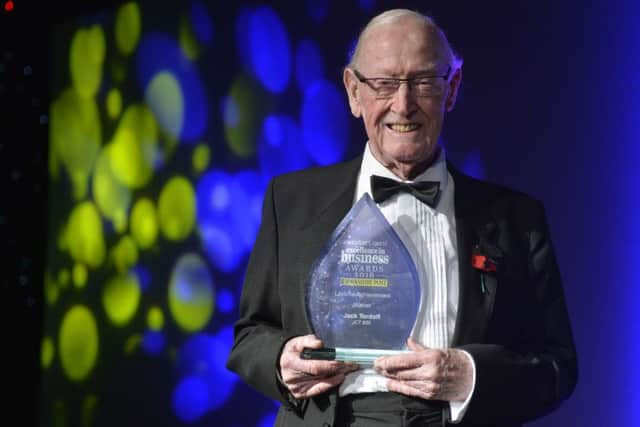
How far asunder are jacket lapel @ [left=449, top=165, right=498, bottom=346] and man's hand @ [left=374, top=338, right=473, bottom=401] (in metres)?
0.09

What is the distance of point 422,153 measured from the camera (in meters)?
1.56

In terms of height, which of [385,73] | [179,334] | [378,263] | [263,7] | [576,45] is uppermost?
[263,7]

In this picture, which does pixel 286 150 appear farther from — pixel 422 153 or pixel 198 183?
pixel 422 153

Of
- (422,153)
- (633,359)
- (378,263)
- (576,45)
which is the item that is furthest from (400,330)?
(576,45)

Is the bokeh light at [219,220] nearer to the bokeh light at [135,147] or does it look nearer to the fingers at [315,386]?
the bokeh light at [135,147]

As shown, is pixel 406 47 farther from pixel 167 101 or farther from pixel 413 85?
pixel 167 101

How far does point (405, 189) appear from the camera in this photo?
157 cm

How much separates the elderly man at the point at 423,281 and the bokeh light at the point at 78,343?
2430 millimetres

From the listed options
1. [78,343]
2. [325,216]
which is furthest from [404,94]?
[78,343]

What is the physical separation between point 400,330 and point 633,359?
1.17 meters

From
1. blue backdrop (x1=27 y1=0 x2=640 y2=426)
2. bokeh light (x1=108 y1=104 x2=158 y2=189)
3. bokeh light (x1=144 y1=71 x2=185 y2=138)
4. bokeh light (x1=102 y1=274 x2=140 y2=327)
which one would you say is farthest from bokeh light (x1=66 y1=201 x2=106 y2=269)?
bokeh light (x1=144 y1=71 x2=185 y2=138)

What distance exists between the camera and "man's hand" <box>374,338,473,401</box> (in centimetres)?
137

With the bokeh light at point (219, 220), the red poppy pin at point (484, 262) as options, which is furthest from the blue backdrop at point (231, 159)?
the red poppy pin at point (484, 262)

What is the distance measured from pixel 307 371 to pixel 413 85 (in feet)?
1.69
